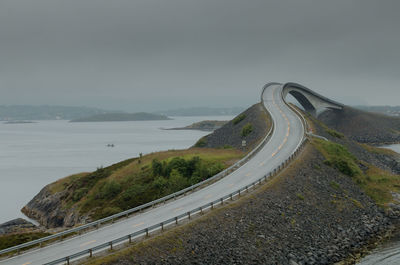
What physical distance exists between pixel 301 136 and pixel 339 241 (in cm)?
3471

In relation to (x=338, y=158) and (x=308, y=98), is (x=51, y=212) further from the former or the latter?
(x=308, y=98)

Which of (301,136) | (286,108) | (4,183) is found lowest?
(4,183)

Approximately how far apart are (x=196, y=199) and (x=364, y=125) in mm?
134539

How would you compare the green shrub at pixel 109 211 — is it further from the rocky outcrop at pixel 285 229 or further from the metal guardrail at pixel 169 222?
the rocky outcrop at pixel 285 229

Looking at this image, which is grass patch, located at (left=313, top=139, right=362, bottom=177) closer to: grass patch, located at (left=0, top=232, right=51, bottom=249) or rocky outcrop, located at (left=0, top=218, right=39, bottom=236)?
→ grass patch, located at (left=0, top=232, right=51, bottom=249)

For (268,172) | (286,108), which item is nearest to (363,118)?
(286,108)

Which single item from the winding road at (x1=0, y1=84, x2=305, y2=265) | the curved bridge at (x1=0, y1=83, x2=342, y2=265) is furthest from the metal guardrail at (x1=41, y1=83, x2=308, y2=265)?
the winding road at (x1=0, y1=84, x2=305, y2=265)

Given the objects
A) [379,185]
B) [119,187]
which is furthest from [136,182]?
[379,185]

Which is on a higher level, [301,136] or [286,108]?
[286,108]

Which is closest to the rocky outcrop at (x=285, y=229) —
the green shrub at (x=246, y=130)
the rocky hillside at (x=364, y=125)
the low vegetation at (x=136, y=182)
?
the low vegetation at (x=136, y=182)

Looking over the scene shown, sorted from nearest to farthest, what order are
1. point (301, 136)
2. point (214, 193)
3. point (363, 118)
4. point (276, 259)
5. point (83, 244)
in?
point (83, 244)
point (276, 259)
point (214, 193)
point (301, 136)
point (363, 118)

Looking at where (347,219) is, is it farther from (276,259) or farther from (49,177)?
(49,177)

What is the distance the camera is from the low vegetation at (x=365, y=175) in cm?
5134

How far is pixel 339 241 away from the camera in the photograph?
3616 centimetres
